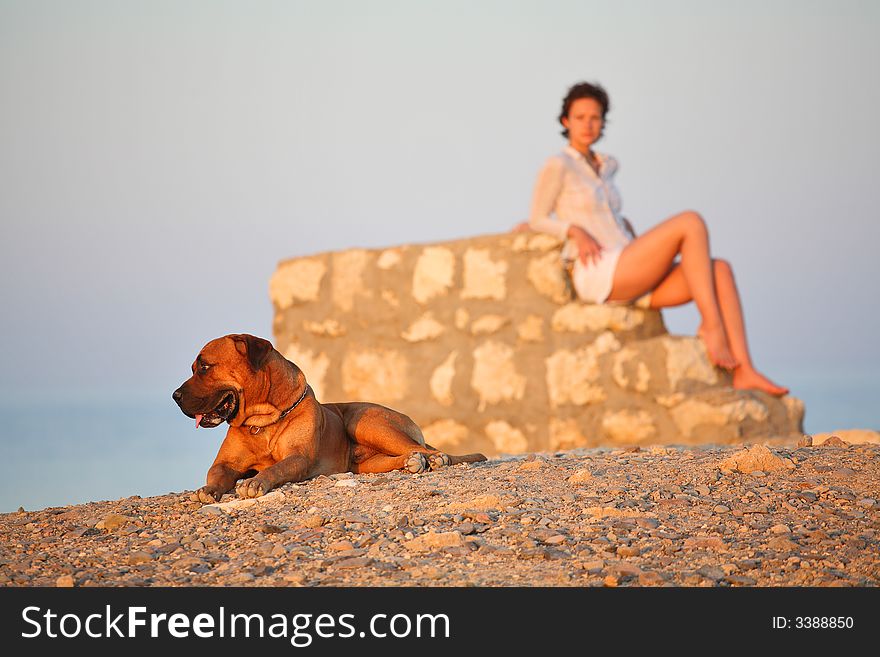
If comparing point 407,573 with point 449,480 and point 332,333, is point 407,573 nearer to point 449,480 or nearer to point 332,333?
point 449,480

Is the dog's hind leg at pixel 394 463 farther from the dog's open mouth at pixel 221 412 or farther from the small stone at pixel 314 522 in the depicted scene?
the small stone at pixel 314 522

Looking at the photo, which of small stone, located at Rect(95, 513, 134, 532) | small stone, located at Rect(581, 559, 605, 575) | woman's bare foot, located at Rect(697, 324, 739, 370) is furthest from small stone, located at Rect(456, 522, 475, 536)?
woman's bare foot, located at Rect(697, 324, 739, 370)

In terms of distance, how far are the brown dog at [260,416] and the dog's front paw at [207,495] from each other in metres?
0.02

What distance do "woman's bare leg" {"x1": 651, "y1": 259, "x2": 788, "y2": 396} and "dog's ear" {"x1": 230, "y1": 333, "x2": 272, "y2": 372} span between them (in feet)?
12.8

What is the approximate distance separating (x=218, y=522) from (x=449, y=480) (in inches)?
39.1

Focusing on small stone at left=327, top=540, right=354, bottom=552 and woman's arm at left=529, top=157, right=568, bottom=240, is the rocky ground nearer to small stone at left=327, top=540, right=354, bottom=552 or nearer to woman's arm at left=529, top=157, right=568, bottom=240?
small stone at left=327, top=540, right=354, bottom=552

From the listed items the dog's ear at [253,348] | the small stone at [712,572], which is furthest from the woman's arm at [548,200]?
the small stone at [712,572]

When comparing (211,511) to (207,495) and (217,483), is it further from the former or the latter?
(217,483)

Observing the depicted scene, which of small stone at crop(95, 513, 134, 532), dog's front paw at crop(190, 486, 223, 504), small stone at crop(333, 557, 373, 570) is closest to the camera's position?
small stone at crop(333, 557, 373, 570)

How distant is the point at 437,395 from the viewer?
8.41m

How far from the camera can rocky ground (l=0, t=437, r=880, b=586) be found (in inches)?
128

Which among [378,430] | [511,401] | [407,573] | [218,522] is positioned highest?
[511,401]

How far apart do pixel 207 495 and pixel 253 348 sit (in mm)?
689
